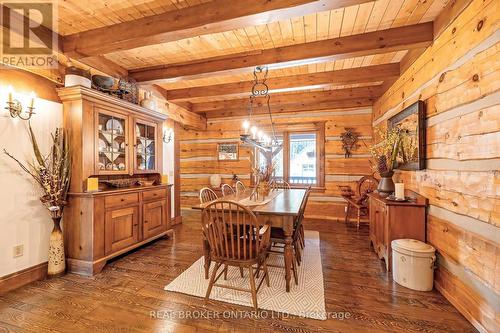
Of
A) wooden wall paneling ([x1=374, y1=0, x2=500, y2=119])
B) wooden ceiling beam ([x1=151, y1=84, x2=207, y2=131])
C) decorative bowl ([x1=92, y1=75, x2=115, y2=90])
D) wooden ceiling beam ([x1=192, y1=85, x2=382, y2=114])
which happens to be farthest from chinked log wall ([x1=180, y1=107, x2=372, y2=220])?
decorative bowl ([x1=92, y1=75, x2=115, y2=90])

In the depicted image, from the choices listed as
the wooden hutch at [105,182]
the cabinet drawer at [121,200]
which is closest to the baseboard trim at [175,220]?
the wooden hutch at [105,182]

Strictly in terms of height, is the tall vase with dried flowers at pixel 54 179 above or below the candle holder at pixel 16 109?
below

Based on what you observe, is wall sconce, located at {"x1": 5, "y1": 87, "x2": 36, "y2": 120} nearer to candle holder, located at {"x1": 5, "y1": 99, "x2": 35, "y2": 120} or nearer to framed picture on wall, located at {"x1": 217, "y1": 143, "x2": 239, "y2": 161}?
candle holder, located at {"x1": 5, "y1": 99, "x2": 35, "y2": 120}

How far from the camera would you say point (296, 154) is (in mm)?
5406

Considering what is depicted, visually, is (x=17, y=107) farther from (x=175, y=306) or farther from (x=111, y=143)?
(x=175, y=306)

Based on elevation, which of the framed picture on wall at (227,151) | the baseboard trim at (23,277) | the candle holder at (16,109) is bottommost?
the baseboard trim at (23,277)

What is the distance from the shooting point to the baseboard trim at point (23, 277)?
2.15 meters

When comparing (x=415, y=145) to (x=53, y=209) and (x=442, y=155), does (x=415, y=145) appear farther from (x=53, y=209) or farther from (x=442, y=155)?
(x=53, y=209)

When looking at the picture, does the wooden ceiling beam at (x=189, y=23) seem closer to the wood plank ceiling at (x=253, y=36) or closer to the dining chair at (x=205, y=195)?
the wood plank ceiling at (x=253, y=36)

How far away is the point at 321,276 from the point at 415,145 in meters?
1.82

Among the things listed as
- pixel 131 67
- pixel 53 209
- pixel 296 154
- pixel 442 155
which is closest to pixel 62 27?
pixel 131 67

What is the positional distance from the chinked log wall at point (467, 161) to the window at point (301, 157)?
106 inches

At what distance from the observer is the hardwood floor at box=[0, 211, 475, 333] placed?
171 centimetres

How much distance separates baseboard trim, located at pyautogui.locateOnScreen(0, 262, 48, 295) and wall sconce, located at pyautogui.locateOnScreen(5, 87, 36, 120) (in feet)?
5.09
